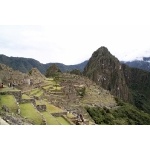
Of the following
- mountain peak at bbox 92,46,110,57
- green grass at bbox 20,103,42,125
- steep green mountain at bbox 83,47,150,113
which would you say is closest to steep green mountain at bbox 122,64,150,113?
steep green mountain at bbox 83,47,150,113

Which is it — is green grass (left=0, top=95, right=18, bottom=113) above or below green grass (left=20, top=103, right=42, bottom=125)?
above

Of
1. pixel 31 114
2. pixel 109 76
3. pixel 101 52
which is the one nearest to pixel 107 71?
pixel 109 76

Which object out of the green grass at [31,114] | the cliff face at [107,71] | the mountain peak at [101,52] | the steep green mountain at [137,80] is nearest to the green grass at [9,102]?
the green grass at [31,114]

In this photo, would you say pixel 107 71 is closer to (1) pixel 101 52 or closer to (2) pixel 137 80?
(1) pixel 101 52

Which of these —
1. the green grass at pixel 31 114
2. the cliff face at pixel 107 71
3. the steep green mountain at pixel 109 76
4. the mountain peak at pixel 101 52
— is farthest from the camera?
the mountain peak at pixel 101 52

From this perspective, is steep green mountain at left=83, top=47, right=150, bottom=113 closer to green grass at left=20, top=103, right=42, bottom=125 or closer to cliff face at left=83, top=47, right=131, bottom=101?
cliff face at left=83, top=47, right=131, bottom=101

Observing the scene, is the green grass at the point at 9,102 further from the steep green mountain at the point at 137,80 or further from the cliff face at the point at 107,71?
the steep green mountain at the point at 137,80
